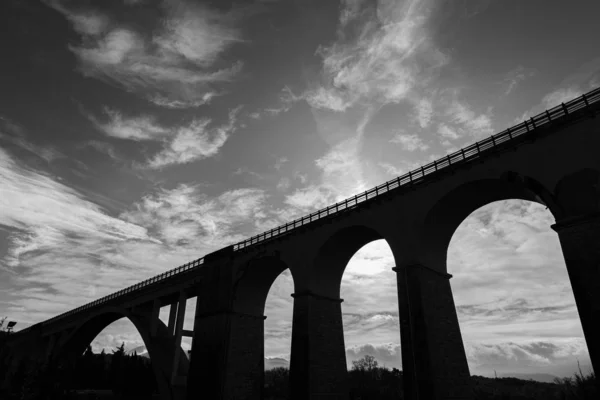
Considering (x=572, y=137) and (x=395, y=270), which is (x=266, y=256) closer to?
(x=395, y=270)

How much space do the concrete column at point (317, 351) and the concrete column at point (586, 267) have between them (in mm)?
13965

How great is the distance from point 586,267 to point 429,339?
23.6 feet

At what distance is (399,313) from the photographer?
19453 mm

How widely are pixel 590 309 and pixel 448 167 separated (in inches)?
354

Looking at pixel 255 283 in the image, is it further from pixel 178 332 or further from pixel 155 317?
pixel 155 317

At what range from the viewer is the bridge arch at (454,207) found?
60.4ft

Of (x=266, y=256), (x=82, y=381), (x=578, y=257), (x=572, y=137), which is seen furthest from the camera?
(x=82, y=381)

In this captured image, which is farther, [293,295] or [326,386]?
[293,295]

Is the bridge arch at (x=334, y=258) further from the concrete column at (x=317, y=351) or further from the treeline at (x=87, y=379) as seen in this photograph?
the treeline at (x=87, y=379)

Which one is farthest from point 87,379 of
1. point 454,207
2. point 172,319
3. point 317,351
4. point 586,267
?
point 586,267

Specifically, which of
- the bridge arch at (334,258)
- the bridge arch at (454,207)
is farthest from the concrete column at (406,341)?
the bridge arch at (334,258)

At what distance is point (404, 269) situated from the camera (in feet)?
65.5

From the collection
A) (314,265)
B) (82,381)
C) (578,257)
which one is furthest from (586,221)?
→ (82,381)

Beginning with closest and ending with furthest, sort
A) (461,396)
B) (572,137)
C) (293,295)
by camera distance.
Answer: (572,137) < (461,396) < (293,295)
